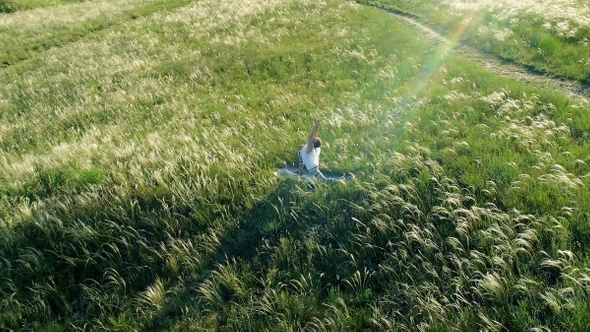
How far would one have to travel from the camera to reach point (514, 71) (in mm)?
13445

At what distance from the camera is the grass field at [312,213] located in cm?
495

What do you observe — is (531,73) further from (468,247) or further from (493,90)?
(468,247)

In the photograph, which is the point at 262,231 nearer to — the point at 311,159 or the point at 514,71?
the point at 311,159

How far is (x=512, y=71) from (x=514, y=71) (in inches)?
2.2

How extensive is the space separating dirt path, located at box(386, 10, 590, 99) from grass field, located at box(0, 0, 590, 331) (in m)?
0.64

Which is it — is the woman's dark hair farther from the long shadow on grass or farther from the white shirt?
the long shadow on grass

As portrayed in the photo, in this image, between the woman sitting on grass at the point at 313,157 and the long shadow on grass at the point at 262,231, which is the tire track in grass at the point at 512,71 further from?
the long shadow on grass at the point at 262,231

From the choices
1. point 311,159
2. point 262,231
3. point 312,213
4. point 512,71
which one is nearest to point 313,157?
point 311,159

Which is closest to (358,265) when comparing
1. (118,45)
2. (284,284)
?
(284,284)

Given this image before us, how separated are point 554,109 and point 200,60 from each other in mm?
13096

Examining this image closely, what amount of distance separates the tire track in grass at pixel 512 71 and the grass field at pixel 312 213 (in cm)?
63

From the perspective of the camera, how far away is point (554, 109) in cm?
902

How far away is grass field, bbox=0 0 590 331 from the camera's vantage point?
16.3 ft

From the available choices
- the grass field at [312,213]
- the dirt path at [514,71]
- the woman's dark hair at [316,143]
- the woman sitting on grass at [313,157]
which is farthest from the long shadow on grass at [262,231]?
the dirt path at [514,71]
